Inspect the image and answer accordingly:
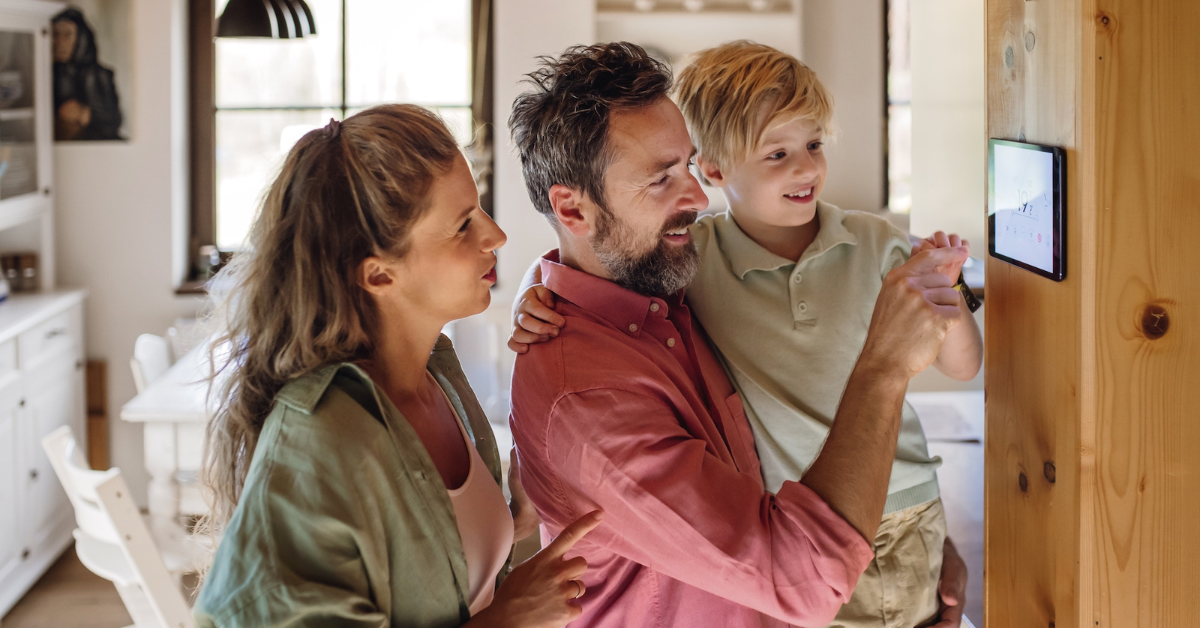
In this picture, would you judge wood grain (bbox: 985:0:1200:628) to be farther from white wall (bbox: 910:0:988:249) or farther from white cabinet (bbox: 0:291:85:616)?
white cabinet (bbox: 0:291:85:616)

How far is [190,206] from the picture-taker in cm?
444

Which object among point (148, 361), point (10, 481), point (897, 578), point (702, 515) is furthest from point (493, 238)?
point (10, 481)

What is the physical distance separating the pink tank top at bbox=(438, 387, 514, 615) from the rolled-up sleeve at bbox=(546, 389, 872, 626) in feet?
0.36

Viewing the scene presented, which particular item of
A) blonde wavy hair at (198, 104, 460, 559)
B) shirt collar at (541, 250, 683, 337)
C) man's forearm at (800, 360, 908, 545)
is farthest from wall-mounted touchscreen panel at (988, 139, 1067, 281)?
blonde wavy hair at (198, 104, 460, 559)

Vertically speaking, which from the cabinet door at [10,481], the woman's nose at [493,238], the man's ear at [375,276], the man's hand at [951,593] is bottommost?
the cabinet door at [10,481]

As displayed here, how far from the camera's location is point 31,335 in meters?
3.66

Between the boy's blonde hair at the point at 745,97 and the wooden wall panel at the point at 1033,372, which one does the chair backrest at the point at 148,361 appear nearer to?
the boy's blonde hair at the point at 745,97

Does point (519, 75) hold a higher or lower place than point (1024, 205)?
higher

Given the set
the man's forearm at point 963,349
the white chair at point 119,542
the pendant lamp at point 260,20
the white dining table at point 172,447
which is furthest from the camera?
the pendant lamp at point 260,20

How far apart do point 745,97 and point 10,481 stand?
3.04m

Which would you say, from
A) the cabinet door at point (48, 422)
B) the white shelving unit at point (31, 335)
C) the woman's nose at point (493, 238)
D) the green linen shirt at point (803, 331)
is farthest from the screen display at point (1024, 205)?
the cabinet door at point (48, 422)

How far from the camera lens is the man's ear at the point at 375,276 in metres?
1.17

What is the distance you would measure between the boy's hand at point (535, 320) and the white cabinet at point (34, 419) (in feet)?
8.80

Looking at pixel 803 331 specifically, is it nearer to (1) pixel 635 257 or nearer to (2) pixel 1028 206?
(1) pixel 635 257
